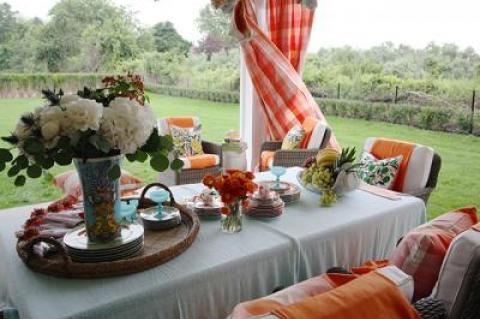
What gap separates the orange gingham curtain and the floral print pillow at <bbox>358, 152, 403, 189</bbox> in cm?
148

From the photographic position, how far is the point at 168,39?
175 inches

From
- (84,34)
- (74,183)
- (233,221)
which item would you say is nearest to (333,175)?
(233,221)

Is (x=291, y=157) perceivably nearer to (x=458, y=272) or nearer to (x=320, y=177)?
(x=320, y=177)

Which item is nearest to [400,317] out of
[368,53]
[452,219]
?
[452,219]

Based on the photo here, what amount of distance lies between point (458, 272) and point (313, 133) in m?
2.52

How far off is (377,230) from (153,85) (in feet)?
11.1

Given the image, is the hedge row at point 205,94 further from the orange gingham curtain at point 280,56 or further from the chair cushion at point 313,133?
the chair cushion at point 313,133

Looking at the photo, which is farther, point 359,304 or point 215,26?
point 215,26

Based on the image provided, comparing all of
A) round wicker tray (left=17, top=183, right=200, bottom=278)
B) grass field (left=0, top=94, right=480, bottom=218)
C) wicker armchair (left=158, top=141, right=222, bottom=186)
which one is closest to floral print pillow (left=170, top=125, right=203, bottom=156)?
wicker armchair (left=158, top=141, right=222, bottom=186)

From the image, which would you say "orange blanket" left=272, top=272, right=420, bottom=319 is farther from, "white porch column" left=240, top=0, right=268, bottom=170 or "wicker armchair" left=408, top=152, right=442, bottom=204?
"white porch column" left=240, top=0, right=268, bottom=170

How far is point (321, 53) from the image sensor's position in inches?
171

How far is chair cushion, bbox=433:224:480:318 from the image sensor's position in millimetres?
1083

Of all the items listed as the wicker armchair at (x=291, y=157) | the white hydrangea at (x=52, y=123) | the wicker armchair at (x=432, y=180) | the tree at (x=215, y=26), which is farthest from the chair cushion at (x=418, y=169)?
the tree at (x=215, y=26)

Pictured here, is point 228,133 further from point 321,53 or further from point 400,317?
point 400,317
